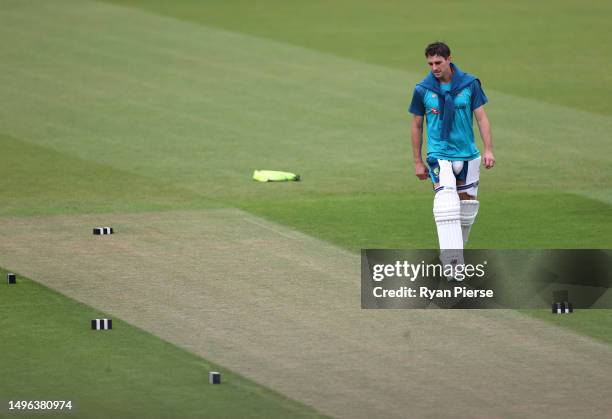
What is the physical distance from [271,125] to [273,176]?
174 inches

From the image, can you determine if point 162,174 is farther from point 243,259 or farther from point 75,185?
point 243,259

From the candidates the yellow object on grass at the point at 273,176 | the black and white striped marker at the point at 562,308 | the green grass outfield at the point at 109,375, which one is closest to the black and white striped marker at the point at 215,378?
the green grass outfield at the point at 109,375

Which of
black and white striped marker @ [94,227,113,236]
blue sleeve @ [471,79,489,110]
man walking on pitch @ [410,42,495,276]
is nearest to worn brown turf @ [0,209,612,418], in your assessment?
black and white striped marker @ [94,227,113,236]

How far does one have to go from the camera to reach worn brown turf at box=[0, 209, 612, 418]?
1072 cm

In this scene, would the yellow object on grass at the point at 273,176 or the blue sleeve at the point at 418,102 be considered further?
the yellow object on grass at the point at 273,176

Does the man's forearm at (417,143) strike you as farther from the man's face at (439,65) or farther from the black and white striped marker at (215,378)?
the black and white striped marker at (215,378)

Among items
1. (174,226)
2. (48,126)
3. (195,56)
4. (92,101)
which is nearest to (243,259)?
(174,226)

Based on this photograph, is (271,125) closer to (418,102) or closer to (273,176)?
(273,176)

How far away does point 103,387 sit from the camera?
10922 millimetres

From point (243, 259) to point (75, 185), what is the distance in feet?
16.8

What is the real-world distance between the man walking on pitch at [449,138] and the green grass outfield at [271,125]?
1405 mm

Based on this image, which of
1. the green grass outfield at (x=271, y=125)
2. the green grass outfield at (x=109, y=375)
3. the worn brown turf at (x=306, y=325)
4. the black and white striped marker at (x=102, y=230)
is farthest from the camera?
the black and white striped marker at (x=102, y=230)

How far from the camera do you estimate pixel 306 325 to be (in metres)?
12.8

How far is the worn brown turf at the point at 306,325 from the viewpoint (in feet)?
35.2
